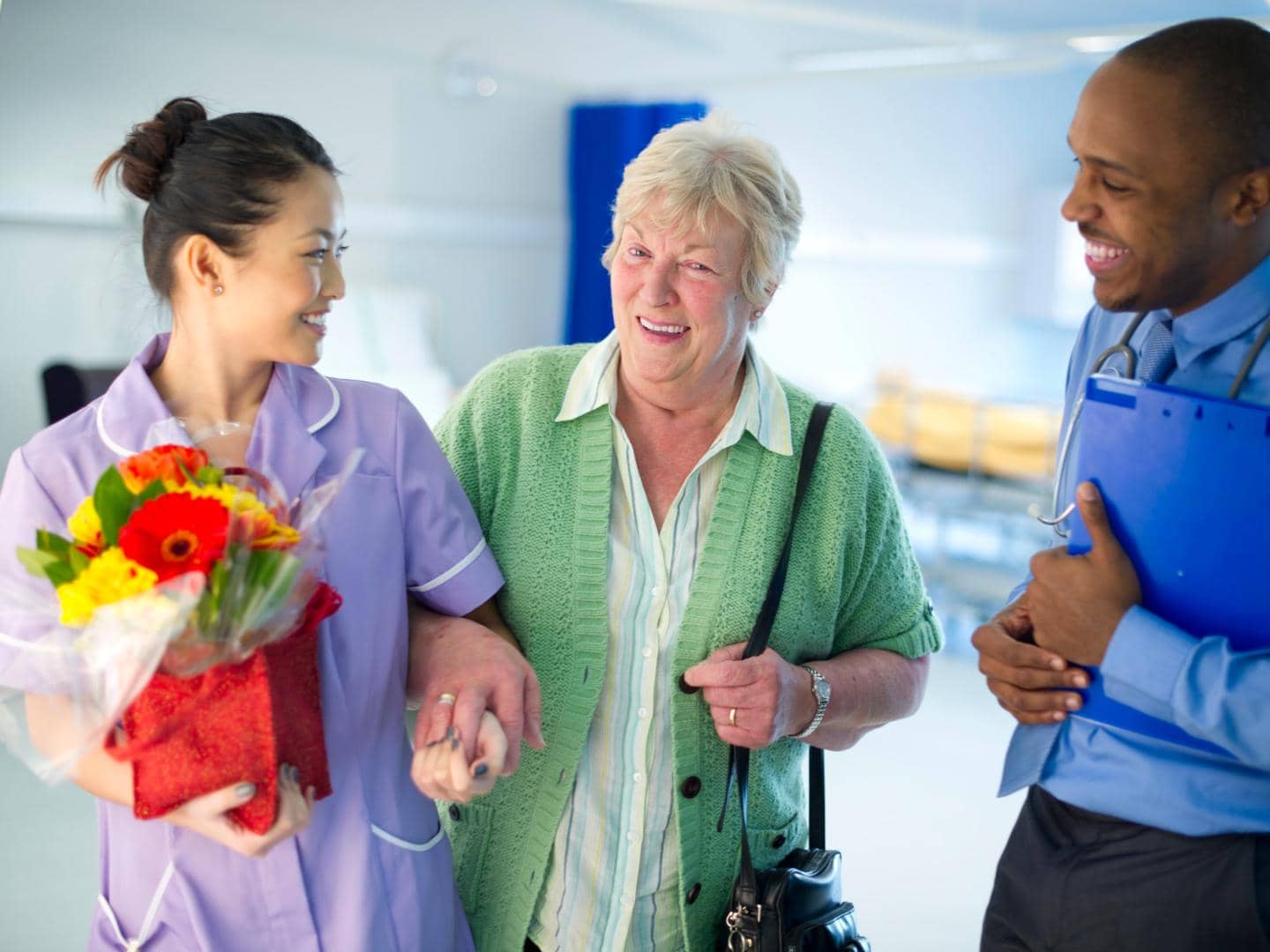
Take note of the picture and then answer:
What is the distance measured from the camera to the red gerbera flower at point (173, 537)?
3.32ft

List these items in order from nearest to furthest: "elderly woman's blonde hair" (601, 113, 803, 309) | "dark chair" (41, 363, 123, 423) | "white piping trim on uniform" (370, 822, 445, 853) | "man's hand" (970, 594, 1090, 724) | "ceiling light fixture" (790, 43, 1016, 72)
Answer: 1. "man's hand" (970, 594, 1090, 724)
2. "white piping trim on uniform" (370, 822, 445, 853)
3. "elderly woman's blonde hair" (601, 113, 803, 309)
4. "dark chair" (41, 363, 123, 423)
5. "ceiling light fixture" (790, 43, 1016, 72)

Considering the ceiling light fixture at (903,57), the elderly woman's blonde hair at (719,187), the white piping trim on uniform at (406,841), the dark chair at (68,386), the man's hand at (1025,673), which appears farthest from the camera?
the ceiling light fixture at (903,57)

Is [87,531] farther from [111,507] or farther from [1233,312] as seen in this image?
[1233,312]

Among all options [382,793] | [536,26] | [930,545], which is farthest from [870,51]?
[382,793]

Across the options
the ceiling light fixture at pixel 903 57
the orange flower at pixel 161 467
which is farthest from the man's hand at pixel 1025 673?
the ceiling light fixture at pixel 903 57

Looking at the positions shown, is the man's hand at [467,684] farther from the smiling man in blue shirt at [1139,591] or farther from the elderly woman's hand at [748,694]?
the smiling man in blue shirt at [1139,591]

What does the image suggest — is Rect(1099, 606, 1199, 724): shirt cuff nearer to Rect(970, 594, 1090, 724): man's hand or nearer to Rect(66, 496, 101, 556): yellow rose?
Rect(970, 594, 1090, 724): man's hand

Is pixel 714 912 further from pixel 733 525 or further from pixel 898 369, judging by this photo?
pixel 898 369

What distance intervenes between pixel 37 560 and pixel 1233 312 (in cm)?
112

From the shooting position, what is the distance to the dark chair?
14.9 feet

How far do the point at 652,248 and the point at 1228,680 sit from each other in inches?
35.8

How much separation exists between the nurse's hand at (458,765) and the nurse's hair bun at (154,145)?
67cm

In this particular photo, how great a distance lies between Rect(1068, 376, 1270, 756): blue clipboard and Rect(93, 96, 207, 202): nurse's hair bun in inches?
39.0

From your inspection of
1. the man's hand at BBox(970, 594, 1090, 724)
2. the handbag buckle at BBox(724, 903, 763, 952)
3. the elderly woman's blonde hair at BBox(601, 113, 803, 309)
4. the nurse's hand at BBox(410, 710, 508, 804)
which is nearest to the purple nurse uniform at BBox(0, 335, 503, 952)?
the nurse's hand at BBox(410, 710, 508, 804)
